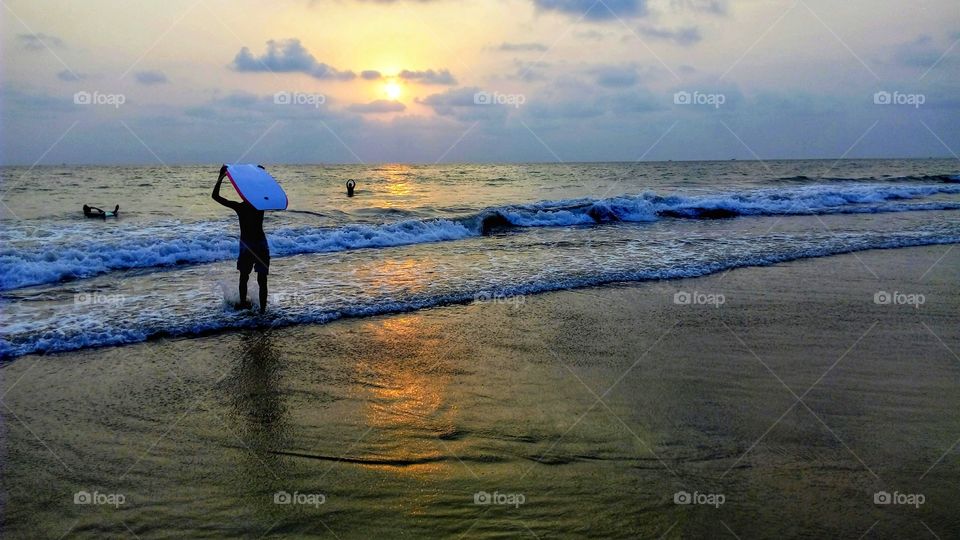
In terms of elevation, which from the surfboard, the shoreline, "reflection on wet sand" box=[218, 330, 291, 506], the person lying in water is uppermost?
the person lying in water

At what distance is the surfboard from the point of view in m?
8.57

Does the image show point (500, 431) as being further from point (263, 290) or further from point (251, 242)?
point (251, 242)

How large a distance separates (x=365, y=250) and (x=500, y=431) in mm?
12383

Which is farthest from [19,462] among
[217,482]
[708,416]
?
[708,416]

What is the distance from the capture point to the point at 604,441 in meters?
4.92

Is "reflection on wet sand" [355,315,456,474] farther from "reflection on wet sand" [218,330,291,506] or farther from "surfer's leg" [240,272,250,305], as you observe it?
"surfer's leg" [240,272,250,305]

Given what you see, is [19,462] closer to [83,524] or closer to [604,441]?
[83,524]

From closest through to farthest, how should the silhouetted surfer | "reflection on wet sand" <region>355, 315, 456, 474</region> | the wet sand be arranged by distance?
the wet sand → "reflection on wet sand" <region>355, 315, 456, 474</region> → the silhouetted surfer

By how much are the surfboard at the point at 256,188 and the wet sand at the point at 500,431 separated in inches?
73.2

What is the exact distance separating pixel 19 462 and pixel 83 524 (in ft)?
4.27

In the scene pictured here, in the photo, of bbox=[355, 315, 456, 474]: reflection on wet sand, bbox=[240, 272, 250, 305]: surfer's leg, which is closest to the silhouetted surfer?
bbox=[240, 272, 250, 305]: surfer's leg

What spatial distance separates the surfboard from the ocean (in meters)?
1.68

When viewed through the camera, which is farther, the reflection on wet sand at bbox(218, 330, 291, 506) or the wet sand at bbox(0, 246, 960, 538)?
the reflection on wet sand at bbox(218, 330, 291, 506)

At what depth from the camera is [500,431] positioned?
5.10 meters
